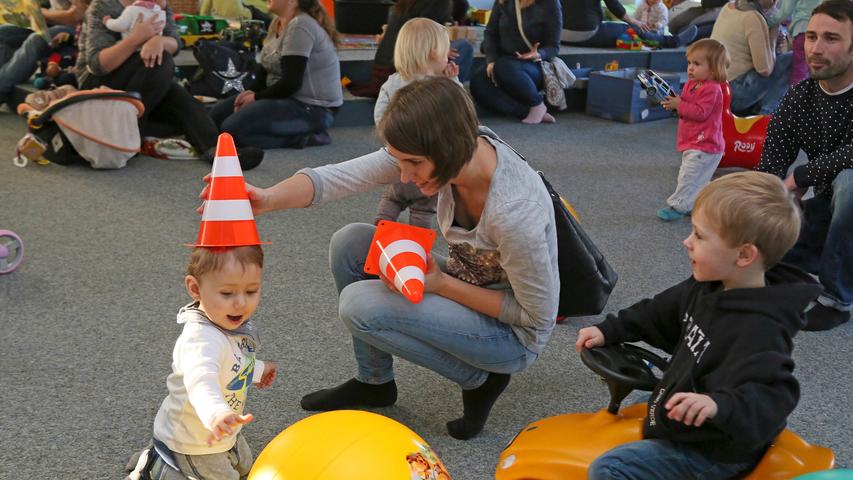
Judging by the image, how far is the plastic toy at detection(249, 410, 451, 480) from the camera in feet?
4.99

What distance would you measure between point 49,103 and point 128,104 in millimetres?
443

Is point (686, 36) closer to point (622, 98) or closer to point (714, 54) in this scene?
point (622, 98)

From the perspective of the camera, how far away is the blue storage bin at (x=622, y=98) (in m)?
6.35

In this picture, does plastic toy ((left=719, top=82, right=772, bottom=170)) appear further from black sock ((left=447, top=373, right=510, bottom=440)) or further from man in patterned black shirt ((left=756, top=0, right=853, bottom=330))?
black sock ((left=447, top=373, right=510, bottom=440))

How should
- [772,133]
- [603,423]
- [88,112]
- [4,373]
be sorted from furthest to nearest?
[88,112], [772,133], [4,373], [603,423]

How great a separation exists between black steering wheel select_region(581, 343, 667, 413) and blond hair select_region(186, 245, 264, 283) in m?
0.72

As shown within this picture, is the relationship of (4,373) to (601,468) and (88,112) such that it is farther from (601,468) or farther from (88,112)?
(88,112)

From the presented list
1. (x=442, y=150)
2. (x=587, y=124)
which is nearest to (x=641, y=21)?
(x=587, y=124)

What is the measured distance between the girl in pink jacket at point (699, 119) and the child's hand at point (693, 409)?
2.65 metres

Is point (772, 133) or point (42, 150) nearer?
point (772, 133)

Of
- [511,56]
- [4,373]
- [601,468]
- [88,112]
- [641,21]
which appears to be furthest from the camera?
[641,21]

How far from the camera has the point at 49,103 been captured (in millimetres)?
Answer: 4359

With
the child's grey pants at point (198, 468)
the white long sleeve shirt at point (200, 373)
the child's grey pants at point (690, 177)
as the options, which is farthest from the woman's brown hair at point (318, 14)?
the child's grey pants at point (198, 468)

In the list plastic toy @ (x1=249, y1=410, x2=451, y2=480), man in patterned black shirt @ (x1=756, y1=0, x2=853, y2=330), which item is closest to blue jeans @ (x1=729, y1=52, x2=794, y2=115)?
man in patterned black shirt @ (x1=756, y1=0, x2=853, y2=330)
